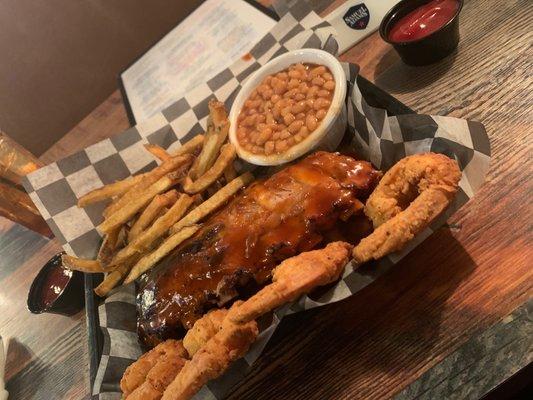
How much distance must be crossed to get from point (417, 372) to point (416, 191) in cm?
61

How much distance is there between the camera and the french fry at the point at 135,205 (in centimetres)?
236

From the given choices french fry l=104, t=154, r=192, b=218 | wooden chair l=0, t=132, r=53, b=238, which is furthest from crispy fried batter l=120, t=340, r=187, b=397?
wooden chair l=0, t=132, r=53, b=238

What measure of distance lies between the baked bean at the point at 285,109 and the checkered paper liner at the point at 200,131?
0.52 ft

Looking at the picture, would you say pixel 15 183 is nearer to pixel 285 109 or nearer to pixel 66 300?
Answer: pixel 66 300

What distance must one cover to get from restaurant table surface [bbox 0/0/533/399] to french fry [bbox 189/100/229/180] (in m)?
0.87

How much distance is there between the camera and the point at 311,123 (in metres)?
2.20

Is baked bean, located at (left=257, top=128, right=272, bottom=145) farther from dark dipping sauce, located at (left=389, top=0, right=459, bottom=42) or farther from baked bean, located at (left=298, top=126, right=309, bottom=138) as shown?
dark dipping sauce, located at (left=389, top=0, right=459, bottom=42)

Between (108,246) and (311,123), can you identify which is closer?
(311,123)

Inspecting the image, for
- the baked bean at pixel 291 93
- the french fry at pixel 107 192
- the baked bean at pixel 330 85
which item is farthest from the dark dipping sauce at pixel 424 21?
the french fry at pixel 107 192

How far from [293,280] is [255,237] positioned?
1.29 feet

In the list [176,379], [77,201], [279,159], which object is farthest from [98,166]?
[176,379]

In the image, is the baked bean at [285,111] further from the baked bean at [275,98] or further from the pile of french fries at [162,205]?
the pile of french fries at [162,205]

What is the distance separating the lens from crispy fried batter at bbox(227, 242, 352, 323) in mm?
1604

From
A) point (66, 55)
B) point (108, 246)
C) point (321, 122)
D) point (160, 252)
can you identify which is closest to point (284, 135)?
point (321, 122)
